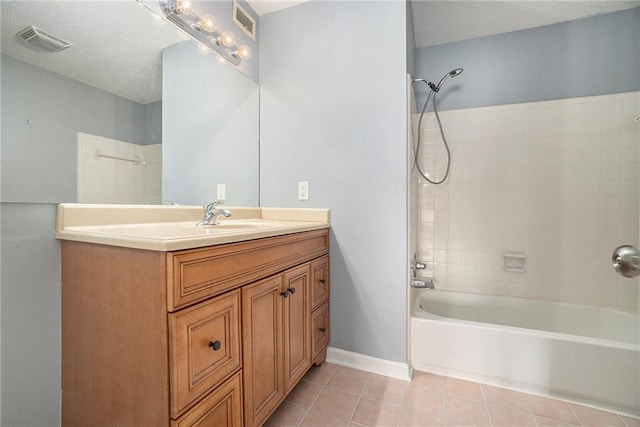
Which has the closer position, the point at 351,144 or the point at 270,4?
the point at 351,144

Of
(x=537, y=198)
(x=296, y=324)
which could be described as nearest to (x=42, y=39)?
(x=296, y=324)

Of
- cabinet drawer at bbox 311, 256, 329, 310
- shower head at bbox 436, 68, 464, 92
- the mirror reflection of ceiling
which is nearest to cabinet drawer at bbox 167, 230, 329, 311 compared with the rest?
cabinet drawer at bbox 311, 256, 329, 310

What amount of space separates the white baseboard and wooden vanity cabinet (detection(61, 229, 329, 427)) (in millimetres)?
592

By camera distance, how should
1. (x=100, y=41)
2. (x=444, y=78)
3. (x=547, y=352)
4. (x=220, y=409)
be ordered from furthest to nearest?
(x=444, y=78) → (x=547, y=352) → (x=100, y=41) → (x=220, y=409)

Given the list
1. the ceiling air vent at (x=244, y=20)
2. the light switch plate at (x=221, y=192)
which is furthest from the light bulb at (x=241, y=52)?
the light switch plate at (x=221, y=192)

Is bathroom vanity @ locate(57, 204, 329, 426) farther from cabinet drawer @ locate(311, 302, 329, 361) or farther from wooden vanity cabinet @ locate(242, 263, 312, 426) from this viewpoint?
cabinet drawer @ locate(311, 302, 329, 361)

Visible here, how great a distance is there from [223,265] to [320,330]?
3.05 feet

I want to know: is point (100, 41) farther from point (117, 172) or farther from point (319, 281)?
point (319, 281)

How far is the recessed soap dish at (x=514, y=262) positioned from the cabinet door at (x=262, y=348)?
1768mm

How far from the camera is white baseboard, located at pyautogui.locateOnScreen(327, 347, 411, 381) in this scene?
5.02 feet

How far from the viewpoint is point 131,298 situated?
0.75 meters

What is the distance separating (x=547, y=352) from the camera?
4.51 ft

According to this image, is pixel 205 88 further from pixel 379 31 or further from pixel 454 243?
pixel 454 243

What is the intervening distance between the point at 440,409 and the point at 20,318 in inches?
66.4
